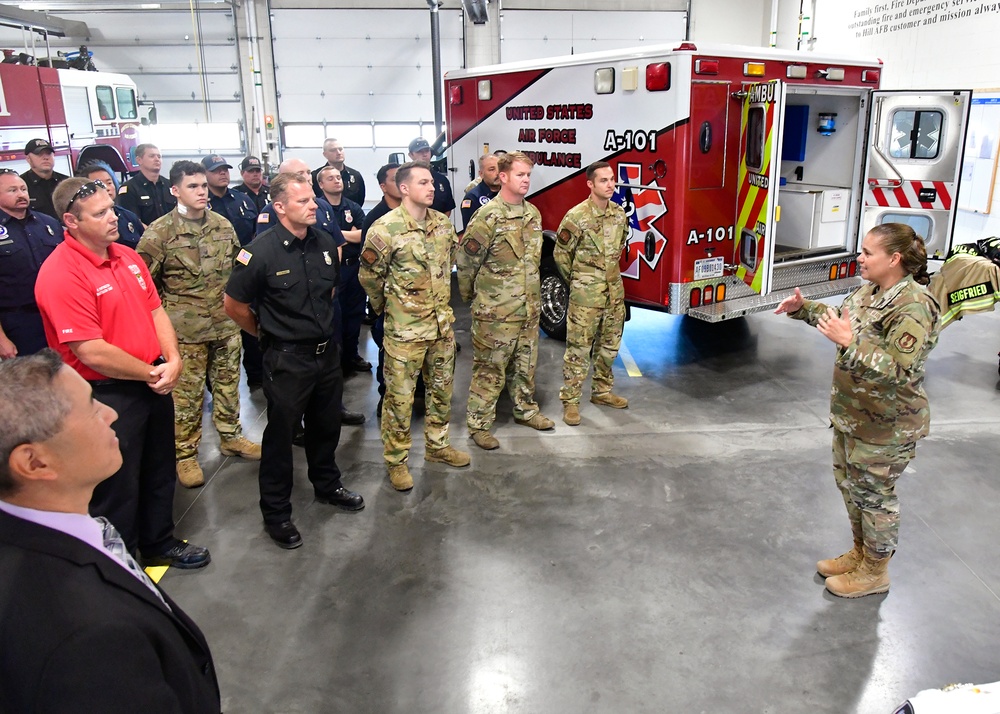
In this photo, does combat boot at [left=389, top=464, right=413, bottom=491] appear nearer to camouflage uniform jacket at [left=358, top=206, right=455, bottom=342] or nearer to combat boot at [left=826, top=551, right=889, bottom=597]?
camouflage uniform jacket at [left=358, top=206, right=455, bottom=342]

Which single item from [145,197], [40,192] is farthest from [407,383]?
[40,192]

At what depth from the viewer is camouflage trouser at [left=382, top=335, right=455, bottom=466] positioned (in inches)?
178

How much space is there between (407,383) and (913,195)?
5.20 m

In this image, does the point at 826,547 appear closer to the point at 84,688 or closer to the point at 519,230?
the point at 519,230

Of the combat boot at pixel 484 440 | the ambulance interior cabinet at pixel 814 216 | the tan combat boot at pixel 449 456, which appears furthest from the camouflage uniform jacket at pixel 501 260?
the ambulance interior cabinet at pixel 814 216

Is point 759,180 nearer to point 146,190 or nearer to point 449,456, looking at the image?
point 449,456

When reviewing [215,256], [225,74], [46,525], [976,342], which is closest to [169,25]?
[225,74]

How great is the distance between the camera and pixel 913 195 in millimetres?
6980

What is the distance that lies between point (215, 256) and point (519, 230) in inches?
75.5

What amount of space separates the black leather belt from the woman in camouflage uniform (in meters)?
2.27

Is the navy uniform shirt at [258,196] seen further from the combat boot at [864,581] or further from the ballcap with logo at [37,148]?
the combat boot at [864,581]

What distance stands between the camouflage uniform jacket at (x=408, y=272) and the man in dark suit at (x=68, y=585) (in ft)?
9.61

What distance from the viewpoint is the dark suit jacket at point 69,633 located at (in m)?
1.22

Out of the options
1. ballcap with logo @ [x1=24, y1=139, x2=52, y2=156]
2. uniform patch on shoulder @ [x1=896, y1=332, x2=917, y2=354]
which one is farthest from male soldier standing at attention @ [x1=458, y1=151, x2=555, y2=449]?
ballcap with logo @ [x1=24, y1=139, x2=52, y2=156]
